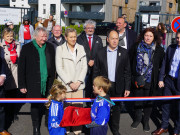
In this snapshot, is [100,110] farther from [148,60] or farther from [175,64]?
[175,64]

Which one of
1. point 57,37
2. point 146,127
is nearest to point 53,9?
point 57,37

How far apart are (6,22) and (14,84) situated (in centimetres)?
438

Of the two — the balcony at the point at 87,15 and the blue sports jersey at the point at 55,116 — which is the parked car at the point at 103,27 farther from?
the blue sports jersey at the point at 55,116

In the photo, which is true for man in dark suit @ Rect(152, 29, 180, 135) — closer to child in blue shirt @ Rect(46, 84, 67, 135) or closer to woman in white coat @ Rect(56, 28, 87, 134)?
woman in white coat @ Rect(56, 28, 87, 134)

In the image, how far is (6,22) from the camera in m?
8.62

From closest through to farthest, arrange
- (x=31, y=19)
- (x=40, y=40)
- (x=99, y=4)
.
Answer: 1. (x=40, y=40)
2. (x=31, y=19)
3. (x=99, y=4)

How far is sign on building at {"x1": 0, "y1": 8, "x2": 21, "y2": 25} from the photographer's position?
8352 millimetres

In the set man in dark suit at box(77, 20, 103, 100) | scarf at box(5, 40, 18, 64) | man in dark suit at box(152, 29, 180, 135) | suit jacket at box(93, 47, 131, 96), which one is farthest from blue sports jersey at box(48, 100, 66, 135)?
man in dark suit at box(77, 20, 103, 100)

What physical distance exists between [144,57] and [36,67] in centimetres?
204

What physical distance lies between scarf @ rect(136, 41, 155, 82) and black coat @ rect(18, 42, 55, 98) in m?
1.71

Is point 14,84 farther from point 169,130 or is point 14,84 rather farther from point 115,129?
point 169,130

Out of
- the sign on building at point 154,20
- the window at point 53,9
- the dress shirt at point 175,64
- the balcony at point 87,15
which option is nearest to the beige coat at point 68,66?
the dress shirt at point 175,64

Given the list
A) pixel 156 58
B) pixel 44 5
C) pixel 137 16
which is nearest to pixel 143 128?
pixel 156 58

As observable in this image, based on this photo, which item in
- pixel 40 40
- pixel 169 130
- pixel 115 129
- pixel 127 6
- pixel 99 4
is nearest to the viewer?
pixel 40 40
